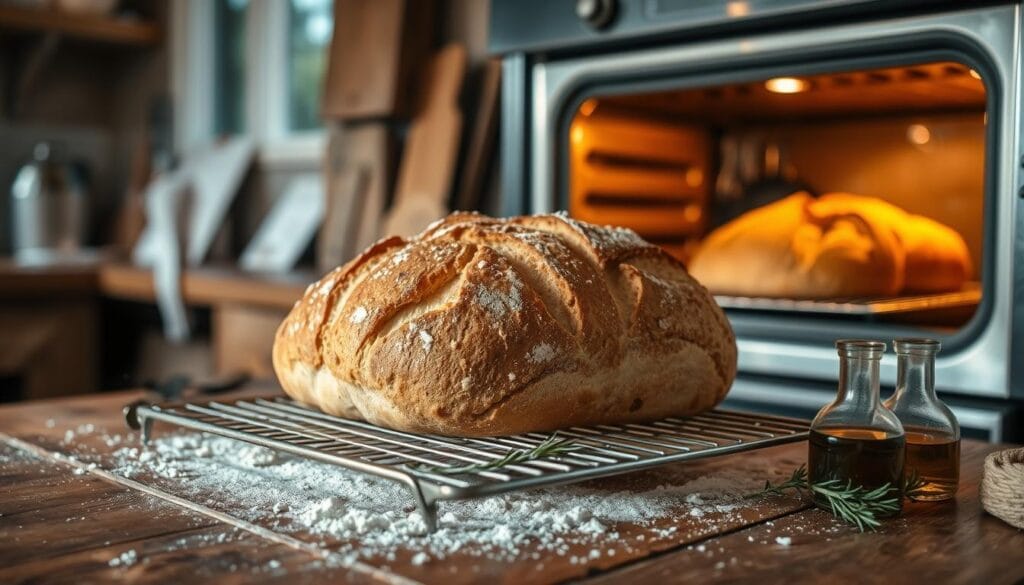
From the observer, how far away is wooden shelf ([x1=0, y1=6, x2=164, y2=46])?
3199 mm

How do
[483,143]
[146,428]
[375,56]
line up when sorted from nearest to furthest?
[146,428], [483,143], [375,56]

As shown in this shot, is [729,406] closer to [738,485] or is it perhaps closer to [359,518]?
[738,485]

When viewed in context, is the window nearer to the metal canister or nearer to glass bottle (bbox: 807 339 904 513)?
the metal canister

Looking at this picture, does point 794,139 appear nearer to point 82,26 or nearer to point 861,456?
point 861,456

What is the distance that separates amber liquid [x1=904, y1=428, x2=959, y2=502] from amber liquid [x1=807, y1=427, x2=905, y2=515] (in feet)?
0.20

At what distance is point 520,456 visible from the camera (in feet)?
2.48

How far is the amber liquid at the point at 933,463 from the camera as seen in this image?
0.83 metres

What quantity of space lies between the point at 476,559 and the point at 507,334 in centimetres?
22

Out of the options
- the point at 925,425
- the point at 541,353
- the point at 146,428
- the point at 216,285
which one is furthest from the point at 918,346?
the point at 216,285

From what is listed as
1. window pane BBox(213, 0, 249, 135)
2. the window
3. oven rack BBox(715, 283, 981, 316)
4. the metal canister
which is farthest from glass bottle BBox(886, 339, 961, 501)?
the metal canister

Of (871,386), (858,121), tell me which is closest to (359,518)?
(871,386)

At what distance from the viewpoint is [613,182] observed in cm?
178

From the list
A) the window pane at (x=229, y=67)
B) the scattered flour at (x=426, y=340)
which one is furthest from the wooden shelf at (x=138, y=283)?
the scattered flour at (x=426, y=340)

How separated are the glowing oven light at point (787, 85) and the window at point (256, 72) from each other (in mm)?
1673
